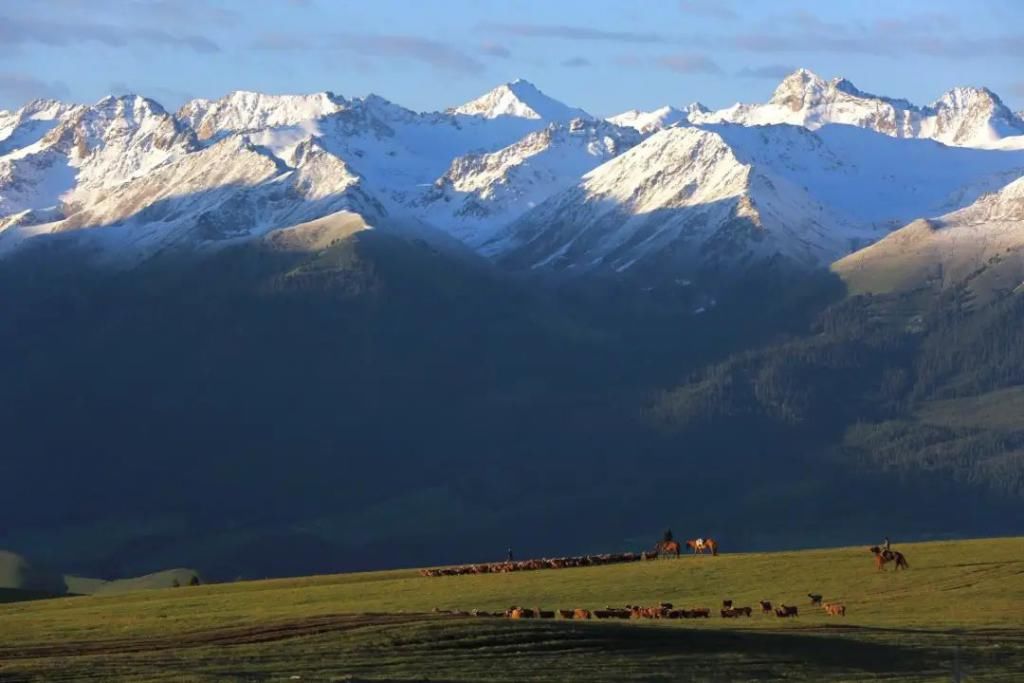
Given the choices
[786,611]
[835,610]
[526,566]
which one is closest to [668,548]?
[526,566]

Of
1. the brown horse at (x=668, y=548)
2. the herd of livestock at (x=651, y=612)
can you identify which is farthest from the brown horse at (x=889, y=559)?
the brown horse at (x=668, y=548)

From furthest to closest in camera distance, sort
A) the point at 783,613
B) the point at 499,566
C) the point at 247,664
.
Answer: the point at 499,566 → the point at 783,613 → the point at 247,664

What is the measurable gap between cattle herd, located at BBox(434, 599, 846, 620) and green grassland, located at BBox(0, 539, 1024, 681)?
36.8 inches

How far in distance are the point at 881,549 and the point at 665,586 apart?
1661 centimetres

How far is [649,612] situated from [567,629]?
552 inches

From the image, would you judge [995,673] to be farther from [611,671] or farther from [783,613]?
[783,613]

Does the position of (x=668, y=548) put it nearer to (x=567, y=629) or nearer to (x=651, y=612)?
(x=651, y=612)

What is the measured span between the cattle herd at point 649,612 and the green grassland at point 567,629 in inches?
36.8

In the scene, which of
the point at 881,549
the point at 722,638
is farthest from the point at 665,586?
the point at 722,638

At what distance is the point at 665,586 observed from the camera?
456 ft

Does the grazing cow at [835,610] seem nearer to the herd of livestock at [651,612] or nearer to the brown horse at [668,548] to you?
the herd of livestock at [651,612]

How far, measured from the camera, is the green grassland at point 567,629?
98.9 metres

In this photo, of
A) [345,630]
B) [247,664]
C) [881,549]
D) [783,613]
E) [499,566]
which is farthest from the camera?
[499,566]

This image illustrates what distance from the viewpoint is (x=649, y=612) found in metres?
123
